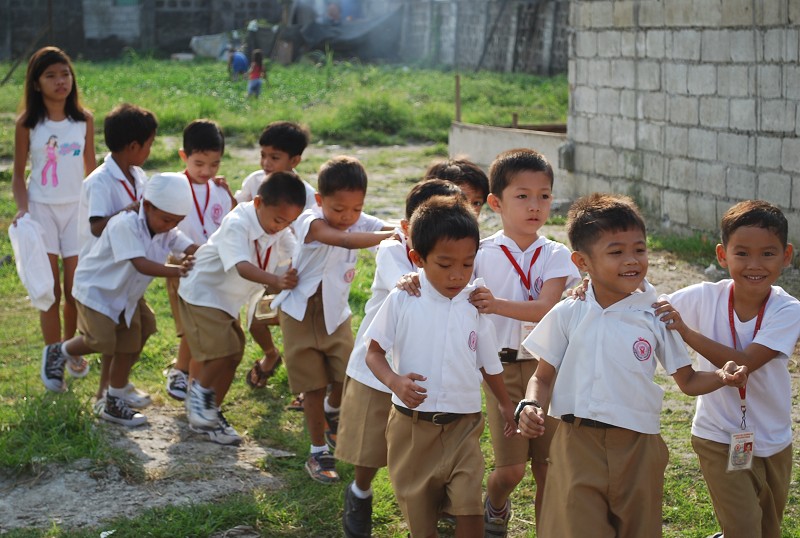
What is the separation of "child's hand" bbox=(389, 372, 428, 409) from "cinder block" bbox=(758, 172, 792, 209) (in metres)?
5.62

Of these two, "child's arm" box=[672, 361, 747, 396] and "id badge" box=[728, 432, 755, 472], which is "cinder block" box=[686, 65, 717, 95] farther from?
"child's arm" box=[672, 361, 747, 396]

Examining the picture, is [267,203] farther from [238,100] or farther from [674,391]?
[238,100]

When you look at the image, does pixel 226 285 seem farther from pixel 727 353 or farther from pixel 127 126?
pixel 727 353

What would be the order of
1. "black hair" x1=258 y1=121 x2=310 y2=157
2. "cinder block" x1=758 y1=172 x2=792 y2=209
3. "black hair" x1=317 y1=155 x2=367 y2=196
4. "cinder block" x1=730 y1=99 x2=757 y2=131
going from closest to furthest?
1. "black hair" x1=317 y1=155 x2=367 y2=196
2. "black hair" x1=258 y1=121 x2=310 y2=157
3. "cinder block" x1=758 y1=172 x2=792 y2=209
4. "cinder block" x1=730 y1=99 x2=757 y2=131

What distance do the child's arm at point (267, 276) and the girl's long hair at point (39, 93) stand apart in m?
2.05

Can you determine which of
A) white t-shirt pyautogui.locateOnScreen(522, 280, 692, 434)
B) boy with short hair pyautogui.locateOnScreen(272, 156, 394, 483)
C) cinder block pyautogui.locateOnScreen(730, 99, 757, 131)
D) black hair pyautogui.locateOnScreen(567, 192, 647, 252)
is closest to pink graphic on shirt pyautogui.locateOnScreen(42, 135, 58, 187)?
boy with short hair pyautogui.locateOnScreen(272, 156, 394, 483)

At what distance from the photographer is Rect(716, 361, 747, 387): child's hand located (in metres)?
3.14

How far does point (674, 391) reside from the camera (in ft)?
19.0

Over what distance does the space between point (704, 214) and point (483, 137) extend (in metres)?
3.99

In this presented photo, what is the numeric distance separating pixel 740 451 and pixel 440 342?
105cm

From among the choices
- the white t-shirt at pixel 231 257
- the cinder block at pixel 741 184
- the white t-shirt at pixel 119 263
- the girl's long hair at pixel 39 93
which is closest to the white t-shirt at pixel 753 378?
the white t-shirt at pixel 231 257

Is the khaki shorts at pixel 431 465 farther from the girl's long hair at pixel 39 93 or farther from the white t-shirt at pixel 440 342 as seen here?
the girl's long hair at pixel 39 93

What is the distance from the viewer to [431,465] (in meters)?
3.62

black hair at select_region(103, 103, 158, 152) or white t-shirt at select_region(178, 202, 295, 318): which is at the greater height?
black hair at select_region(103, 103, 158, 152)
